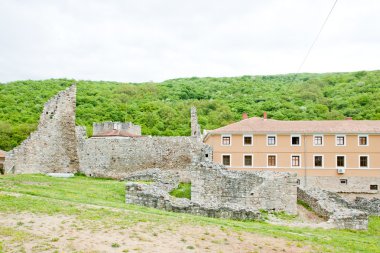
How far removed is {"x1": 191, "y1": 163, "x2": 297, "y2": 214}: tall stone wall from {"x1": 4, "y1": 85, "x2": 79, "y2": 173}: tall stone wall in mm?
11316

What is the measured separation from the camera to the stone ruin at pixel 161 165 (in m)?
26.9

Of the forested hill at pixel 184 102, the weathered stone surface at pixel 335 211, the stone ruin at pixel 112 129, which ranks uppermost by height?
the forested hill at pixel 184 102

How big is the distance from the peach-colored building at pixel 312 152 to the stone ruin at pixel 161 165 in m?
4.15

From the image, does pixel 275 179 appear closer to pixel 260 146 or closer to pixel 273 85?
pixel 260 146

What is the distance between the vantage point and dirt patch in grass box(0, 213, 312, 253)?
12.3m

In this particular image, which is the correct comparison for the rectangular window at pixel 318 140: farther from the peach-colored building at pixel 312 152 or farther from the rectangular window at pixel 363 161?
the rectangular window at pixel 363 161

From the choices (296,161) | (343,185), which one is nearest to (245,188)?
(296,161)

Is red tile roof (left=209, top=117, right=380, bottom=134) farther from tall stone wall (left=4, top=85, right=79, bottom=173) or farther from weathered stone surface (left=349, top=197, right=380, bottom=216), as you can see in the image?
tall stone wall (left=4, top=85, right=79, bottom=173)

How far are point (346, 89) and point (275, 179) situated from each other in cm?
7744

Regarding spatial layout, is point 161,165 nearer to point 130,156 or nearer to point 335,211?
point 130,156

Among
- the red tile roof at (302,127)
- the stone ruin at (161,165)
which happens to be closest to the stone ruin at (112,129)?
the stone ruin at (161,165)

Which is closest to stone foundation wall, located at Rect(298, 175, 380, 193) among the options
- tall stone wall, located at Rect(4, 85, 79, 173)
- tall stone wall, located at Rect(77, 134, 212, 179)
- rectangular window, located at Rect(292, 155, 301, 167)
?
rectangular window, located at Rect(292, 155, 301, 167)

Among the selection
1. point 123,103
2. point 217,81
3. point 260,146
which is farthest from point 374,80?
point 260,146

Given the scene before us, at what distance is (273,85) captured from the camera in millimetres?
117250
